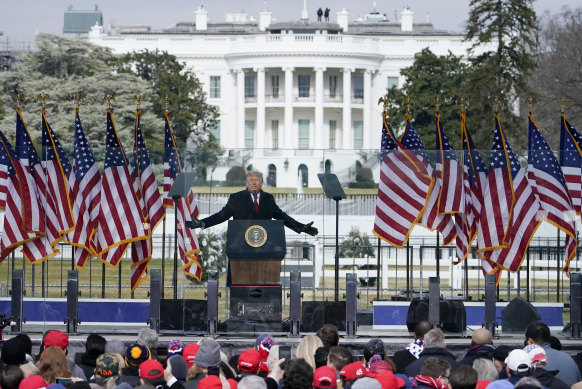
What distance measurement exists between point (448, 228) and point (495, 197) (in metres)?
0.88

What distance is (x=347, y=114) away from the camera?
10081 centimetres

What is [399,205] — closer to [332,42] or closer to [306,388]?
[306,388]

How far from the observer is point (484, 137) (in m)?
50.2

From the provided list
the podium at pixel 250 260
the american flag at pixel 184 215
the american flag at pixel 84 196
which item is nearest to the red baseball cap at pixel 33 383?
the podium at pixel 250 260

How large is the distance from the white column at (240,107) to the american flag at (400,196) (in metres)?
80.9

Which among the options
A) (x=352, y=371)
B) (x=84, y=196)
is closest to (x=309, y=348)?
(x=352, y=371)


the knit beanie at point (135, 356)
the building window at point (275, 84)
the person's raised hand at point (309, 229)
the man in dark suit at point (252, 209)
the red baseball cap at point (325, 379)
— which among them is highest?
the building window at point (275, 84)

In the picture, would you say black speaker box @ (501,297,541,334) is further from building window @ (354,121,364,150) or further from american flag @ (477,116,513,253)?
building window @ (354,121,364,150)

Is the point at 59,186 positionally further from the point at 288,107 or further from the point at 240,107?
the point at 240,107

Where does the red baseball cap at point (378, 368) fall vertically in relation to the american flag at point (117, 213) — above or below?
below

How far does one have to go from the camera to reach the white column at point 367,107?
10169 centimetres

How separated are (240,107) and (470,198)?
82795 millimetres

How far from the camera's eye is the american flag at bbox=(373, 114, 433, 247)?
68.3 feet

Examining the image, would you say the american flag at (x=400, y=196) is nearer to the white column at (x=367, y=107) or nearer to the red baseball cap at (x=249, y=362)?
the red baseball cap at (x=249, y=362)
